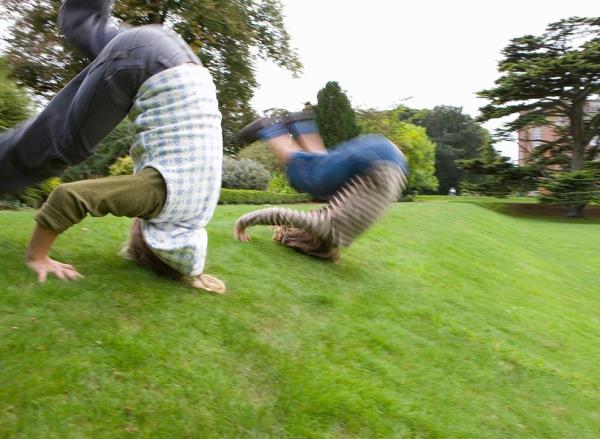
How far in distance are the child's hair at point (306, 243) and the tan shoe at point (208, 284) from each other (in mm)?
1497

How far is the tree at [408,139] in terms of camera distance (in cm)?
2681

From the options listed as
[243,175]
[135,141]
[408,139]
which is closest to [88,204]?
[135,141]

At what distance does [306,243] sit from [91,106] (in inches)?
102

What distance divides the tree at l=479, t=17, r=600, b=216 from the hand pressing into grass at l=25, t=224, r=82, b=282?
27255 millimetres

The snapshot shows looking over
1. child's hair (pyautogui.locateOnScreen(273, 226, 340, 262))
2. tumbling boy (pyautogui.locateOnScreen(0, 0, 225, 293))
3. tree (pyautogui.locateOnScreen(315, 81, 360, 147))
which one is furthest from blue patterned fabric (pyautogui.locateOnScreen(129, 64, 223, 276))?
tree (pyautogui.locateOnScreen(315, 81, 360, 147))

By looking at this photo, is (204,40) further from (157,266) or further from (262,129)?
(157,266)

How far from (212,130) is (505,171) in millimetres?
27392

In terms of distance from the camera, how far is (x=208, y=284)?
10.9 feet

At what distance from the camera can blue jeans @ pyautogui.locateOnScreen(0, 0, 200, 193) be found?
271 centimetres

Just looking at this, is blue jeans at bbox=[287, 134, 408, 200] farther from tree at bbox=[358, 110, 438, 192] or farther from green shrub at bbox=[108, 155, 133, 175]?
tree at bbox=[358, 110, 438, 192]

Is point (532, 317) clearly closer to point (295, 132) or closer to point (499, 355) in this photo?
point (499, 355)

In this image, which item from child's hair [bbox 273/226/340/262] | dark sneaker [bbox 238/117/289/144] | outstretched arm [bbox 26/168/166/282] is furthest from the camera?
child's hair [bbox 273/226/340/262]

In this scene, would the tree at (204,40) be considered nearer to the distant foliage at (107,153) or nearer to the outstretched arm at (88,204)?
the distant foliage at (107,153)

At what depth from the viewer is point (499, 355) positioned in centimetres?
379
